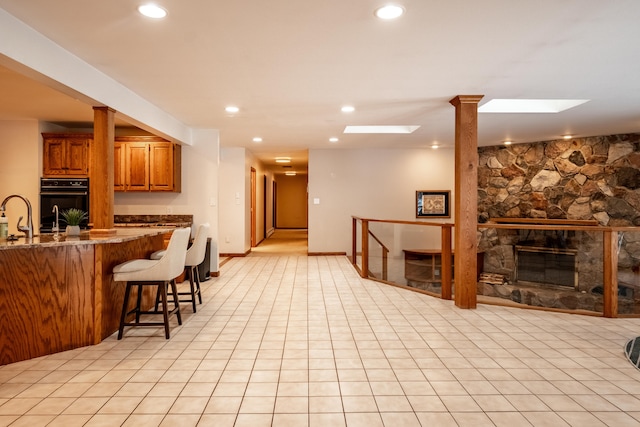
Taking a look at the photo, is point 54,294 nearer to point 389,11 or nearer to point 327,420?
point 327,420

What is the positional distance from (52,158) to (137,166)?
1.13m

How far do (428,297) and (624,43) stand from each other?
10.8ft

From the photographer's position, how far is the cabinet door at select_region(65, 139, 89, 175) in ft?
19.0

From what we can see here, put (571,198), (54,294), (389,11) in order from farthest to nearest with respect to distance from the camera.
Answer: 1. (571,198)
2. (54,294)
3. (389,11)

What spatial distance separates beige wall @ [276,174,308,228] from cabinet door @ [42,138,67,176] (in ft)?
36.7

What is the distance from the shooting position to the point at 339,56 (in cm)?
333

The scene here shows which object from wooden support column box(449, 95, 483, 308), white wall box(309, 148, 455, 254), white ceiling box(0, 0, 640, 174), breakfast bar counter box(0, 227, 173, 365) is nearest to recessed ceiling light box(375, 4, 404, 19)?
white ceiling box(0, 0, 640, 174)

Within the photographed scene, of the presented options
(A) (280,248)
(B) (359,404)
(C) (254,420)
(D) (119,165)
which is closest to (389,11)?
(B) (359,404)

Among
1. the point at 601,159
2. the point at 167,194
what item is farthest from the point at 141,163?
the point at 601,159

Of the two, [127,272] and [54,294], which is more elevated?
[127,272]

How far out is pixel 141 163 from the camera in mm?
6207

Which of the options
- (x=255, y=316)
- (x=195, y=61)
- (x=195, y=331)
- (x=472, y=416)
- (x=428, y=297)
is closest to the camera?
(x=472, y=416)

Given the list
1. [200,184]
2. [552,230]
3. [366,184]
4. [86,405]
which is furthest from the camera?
[366,184]

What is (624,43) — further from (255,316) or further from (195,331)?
(195,331)
